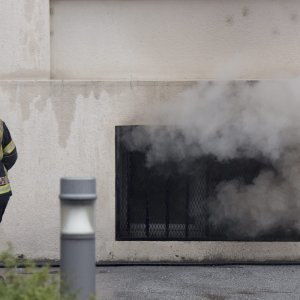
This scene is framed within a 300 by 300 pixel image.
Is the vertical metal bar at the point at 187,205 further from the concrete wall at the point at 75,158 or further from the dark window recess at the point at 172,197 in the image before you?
the concrete wall at the point at 75,158

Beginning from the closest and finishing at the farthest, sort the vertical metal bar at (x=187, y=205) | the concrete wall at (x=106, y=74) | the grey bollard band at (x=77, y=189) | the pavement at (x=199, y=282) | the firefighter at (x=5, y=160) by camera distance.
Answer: the grey bollard band at (x=77, y=189) → the firefighter at (x=5, y=160) → the pavement at (x=199, y=282) → the concrete wall at (x=106, y=74) → the vertical metal bar at (x=187, y=205)

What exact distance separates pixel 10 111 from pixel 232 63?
221cm

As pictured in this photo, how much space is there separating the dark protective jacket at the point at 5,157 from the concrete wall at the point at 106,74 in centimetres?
126

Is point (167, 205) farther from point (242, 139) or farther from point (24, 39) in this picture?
point (24, 39)

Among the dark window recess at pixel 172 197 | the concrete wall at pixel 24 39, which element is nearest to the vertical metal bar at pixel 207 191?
the dark window recess at pixel 172 197

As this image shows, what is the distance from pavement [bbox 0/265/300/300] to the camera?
621cm

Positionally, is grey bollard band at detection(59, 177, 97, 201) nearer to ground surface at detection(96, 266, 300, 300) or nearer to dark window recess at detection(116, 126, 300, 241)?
ground surface at detection(96, 266, 300, 300)

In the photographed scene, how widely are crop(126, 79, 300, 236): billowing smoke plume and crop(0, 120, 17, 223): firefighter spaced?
1604mm

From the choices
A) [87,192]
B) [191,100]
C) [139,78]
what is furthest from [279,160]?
[87,192]

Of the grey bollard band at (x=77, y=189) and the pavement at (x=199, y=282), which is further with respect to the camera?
the pavement at (x=199, y=282)

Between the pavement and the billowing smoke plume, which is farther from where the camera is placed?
the billowing smoke plume

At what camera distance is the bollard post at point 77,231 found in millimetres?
3658

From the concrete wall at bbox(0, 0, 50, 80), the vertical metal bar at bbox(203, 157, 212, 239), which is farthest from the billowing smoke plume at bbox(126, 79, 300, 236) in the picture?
the concrete wall at bbox(0, 0, 50, 80)

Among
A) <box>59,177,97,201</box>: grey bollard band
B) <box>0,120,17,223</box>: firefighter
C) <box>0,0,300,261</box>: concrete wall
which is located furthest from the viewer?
<box>0,0,300,261</box>: concrete wall
